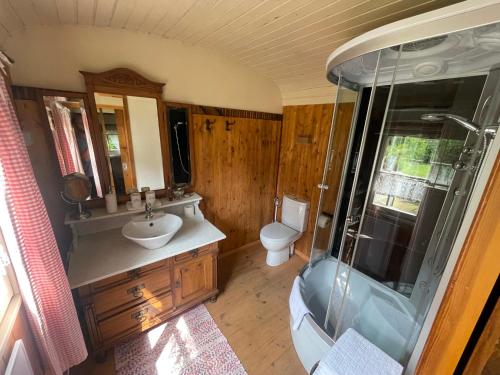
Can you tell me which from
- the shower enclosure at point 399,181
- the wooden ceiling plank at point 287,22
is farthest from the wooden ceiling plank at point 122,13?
the shower enclosure at point 399,181

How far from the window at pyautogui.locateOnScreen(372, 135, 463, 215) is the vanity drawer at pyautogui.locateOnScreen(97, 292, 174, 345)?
199 centimetres

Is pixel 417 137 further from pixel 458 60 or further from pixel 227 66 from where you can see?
pixel 227 66

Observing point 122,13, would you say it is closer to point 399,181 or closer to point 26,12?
point 26,12

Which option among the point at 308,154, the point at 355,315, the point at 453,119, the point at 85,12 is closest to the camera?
the point at 85,12

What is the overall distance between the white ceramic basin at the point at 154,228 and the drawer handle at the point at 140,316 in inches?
19.2

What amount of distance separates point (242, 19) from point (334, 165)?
4.56ft

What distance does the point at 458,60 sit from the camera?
1192 mm

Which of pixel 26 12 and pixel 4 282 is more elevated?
pixel 26 12

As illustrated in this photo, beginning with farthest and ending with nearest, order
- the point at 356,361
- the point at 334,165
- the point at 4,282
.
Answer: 1. the point at 334,165
2. the point at 356,361
3. the point at 4,282

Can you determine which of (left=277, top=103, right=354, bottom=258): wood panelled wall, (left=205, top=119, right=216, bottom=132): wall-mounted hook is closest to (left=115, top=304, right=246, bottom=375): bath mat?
(left=277, top=103, right=354, bottom=258): wood panelled wall

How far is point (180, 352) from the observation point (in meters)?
1.51

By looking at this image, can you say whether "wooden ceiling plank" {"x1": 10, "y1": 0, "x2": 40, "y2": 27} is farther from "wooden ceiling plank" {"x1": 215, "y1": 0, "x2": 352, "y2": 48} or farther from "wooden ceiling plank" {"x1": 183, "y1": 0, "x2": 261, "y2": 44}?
"wooden ceiling plank" {"x1": 215, "y1": 0, "x2": 352, "y2": 48}

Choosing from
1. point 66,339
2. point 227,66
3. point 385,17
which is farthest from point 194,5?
point 66,339

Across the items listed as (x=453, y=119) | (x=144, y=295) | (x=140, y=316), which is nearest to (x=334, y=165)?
(x=453, y=119)
